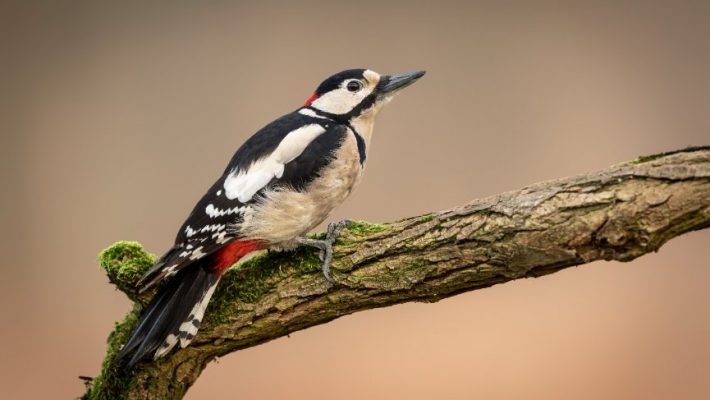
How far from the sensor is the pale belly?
166 centimetres

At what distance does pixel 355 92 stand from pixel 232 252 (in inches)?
20.7

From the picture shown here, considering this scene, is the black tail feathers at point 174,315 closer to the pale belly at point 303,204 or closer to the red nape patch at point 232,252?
the red nape patch at point 232,252

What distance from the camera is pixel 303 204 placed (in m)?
1.70

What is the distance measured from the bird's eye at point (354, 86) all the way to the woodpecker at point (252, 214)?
100 millimetres

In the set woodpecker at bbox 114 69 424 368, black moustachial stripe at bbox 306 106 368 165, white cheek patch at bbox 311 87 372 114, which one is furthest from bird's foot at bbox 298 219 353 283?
white cheek patch at bbox 311 87 372 114

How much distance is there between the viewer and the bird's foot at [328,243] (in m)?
1.61

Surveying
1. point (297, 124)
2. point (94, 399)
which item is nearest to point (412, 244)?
point (297, 124)

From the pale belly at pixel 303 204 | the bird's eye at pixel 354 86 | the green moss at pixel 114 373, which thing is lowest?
the green moss at pixel 114 373

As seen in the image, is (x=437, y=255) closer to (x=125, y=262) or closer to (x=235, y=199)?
(x=235, y=199)

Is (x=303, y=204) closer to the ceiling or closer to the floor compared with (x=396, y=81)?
closer to the floor

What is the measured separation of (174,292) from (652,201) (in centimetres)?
100

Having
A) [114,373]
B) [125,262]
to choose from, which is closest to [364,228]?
[125,262]

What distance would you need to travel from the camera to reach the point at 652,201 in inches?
49.8

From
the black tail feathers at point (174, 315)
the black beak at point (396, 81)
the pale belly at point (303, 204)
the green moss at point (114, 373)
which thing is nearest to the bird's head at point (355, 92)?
the black beak at point (396, 81)
